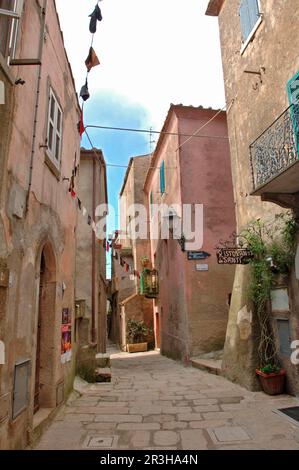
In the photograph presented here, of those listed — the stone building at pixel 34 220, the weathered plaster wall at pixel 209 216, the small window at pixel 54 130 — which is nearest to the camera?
the stone building at pixel 34 220

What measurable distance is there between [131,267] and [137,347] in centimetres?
714

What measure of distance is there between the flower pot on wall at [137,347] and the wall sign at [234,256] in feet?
45.8

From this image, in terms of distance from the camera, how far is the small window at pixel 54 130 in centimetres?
582

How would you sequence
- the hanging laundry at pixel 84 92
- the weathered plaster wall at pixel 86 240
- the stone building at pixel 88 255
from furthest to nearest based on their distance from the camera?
the weathered plaster wall at pixel 86 240 < the stone building at pixel 88 255 < the hanging laundry at pixel 84 92

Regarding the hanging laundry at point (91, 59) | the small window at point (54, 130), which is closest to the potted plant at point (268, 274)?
the small window at point (54, 130)

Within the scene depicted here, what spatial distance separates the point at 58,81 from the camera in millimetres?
6461

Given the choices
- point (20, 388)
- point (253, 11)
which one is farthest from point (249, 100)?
point (20, 388)

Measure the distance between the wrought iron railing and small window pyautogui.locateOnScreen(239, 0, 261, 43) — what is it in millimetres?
3222

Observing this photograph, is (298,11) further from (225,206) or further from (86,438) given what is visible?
(86,438)

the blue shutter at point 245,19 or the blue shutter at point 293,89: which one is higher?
the blue shutter at point 245,19

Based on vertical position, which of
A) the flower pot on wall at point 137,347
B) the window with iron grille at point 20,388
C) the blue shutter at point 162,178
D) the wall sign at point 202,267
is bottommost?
the flower pot on wall at point 137,347

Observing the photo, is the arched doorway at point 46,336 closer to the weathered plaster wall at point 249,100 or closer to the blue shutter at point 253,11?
the weathered plaster wall at point 249,100

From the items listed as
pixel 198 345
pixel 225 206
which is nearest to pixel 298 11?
pixel 225 206

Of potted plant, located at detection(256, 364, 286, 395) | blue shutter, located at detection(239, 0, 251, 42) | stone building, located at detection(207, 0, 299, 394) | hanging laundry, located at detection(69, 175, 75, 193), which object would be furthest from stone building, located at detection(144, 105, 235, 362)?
hanging laundry, located at detection(69, 175, 75, 193)
